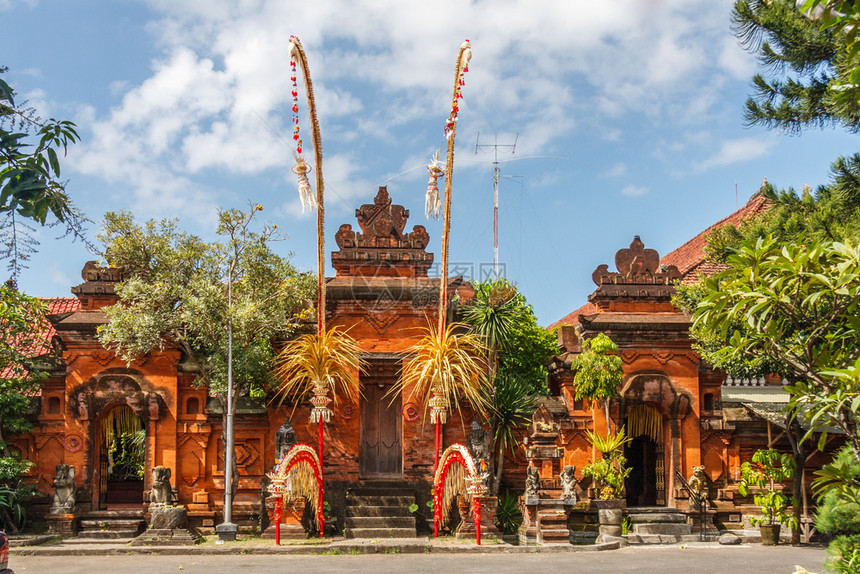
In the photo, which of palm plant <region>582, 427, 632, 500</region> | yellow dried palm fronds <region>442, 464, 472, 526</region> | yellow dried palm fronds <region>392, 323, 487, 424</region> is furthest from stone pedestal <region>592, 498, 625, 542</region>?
yellow dried palm fronds <region>392, 323, 487, 424</region>

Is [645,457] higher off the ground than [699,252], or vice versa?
[699,252]

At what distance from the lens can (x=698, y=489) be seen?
1565cm

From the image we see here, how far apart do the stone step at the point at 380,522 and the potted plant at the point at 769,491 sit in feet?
21.0

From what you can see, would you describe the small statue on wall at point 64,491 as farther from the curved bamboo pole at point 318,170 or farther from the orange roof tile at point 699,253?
the orange roof tile at point 699,253

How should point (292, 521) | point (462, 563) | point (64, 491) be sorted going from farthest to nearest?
1. point (64, 491)
2. point (292, 521)
3. point (462, 563)

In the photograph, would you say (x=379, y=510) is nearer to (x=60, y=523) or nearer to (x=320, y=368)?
(x=320, y=368)

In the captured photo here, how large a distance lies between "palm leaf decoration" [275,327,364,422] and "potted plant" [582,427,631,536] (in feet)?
15.9

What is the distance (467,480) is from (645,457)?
6330 millimetres

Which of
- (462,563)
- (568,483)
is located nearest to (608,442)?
(568,483)

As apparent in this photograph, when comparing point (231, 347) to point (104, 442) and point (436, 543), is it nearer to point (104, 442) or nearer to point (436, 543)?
point (104, 442)

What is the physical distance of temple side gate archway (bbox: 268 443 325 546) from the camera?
45.6ft

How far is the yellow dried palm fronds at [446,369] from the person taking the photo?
14.8m

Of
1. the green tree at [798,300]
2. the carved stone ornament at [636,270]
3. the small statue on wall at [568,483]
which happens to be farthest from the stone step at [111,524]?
the green tree at [798,300]

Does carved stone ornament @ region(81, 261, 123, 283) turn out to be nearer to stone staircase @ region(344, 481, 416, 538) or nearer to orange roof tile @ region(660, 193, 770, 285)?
stone staircase @ region(344, 481, 416, 538)
